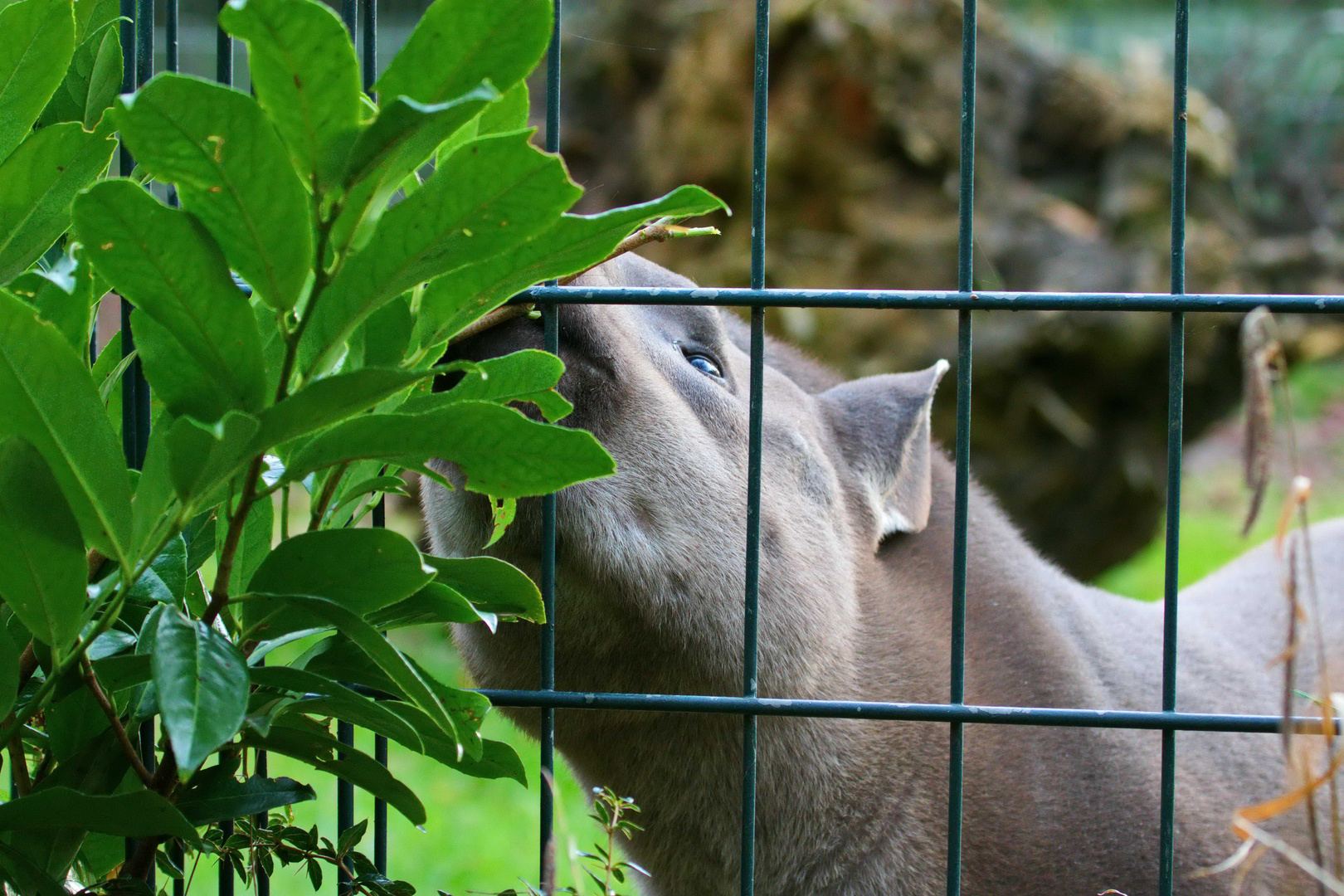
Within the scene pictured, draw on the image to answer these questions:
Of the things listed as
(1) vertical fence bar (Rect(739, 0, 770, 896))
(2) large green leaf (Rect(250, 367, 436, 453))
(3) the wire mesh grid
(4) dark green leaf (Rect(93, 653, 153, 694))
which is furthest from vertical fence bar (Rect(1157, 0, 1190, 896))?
(4) dark green leaf (Rect(93, 653, 153, 694))

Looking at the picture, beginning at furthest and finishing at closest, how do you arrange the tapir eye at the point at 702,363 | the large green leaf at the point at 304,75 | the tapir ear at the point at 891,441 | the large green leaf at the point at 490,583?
1. the tapir ear at the point at 891,441
2. the tapir eye at the point at 702,363
3. the large green leaf at the point at 490,583
4. the large green leaf at the point at 304,75

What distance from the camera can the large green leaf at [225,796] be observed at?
1489mm

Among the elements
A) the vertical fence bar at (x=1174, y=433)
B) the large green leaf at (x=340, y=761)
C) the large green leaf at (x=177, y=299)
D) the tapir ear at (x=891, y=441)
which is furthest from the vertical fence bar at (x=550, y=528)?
the tapir ear at (x=891, y=441)

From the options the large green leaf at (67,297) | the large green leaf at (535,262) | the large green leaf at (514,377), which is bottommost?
the large green leaf at (514,377)

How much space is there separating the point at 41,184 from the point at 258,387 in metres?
0.45

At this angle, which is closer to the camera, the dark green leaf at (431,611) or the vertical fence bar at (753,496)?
the dark green leaf at (431,611)

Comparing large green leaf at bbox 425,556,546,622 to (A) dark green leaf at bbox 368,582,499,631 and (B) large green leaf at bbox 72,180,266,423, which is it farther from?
(B) large green leaf at bbox 72,180,266,423

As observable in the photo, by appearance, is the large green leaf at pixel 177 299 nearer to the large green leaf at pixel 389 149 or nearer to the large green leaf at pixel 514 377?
the large green leaf at pixel 389 149

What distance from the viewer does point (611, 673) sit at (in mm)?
2145

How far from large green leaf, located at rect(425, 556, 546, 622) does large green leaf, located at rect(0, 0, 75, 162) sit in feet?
2.28

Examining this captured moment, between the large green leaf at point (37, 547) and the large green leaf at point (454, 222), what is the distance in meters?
0.30

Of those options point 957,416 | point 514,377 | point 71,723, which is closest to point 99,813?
point 71,723

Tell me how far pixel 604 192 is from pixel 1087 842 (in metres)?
5.52

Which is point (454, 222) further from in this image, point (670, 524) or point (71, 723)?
point (670, 524)
